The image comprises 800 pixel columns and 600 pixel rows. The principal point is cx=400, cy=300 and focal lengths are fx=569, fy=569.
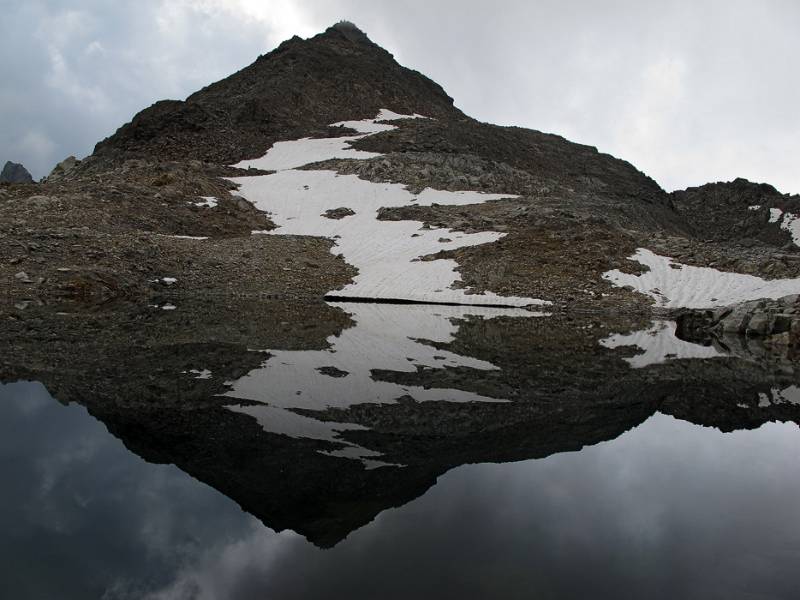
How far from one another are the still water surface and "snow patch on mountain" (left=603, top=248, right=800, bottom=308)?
979 inches

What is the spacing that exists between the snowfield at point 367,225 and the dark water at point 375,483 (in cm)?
1928

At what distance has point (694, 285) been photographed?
104 feet

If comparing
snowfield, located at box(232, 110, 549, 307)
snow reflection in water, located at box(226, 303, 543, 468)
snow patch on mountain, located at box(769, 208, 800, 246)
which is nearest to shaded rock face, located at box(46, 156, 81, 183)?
snowfield, located at box(232, 110, 549, 307)

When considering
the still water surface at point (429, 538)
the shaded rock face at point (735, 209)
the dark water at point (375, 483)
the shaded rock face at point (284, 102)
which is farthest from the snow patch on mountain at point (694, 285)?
the shaded rock face at point (735, 209)

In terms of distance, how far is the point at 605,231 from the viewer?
3997 centimetres

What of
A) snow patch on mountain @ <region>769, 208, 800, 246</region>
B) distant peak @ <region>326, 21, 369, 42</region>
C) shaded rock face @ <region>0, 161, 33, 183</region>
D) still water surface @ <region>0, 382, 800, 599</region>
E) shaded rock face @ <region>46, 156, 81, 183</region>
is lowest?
still water surface @ <region>0, 382, 800, 599</region>

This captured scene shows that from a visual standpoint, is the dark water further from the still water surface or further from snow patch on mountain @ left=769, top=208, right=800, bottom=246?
snow patch on mountain @ left=769, top=208, right=800, bottom=246

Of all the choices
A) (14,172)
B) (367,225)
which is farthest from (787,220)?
(14,172)

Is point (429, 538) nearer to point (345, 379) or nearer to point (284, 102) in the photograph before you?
point (345, 379)

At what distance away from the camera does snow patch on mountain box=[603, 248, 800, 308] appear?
1152 inches

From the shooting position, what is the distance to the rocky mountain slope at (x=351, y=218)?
31391 millimetres

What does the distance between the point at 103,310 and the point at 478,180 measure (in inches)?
1650

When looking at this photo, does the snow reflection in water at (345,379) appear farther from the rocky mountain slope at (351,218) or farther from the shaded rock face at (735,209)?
the shaded rock face at (735,209)

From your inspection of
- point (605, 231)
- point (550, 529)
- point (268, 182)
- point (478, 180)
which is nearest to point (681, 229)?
point (478, 180)
